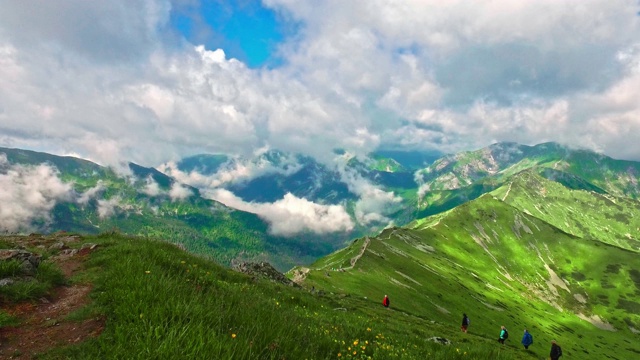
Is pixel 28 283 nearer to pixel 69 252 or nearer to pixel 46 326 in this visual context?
pixel 46 326

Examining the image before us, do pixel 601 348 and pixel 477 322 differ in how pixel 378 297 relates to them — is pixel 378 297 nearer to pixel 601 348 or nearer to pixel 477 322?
pixel 477 322

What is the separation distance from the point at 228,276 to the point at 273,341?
14.5 metres

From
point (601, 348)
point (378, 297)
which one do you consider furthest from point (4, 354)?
point (601, 348)

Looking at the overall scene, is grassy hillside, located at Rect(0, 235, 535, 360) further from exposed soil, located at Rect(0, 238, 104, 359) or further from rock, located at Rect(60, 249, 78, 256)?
rock, located at Rect(60, 249, 78, 256)

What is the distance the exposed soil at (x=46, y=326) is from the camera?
704 cm

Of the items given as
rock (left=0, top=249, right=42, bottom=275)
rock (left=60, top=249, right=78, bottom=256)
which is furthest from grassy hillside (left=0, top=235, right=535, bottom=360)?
rock (left=60, top=249, right=78, bottom=256)

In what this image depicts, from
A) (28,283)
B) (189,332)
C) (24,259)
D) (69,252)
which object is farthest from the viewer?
(69,252)

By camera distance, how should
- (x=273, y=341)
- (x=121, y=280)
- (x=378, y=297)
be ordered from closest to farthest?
(x=273, y=341) < (x=121, y=280) < (x=378, y=297)

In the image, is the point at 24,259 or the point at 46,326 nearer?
the point at 46,326

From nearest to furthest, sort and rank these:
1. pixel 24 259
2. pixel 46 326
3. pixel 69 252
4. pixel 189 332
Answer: pixel 189 332 → pixel 46 326 → pixel 24 259 → pixel 69 252

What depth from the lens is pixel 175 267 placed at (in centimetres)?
1205

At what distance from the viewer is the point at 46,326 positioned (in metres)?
8.19

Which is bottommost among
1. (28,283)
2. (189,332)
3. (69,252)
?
(69,252)

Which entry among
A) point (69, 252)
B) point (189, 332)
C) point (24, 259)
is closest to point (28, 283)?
point (24, 259)
